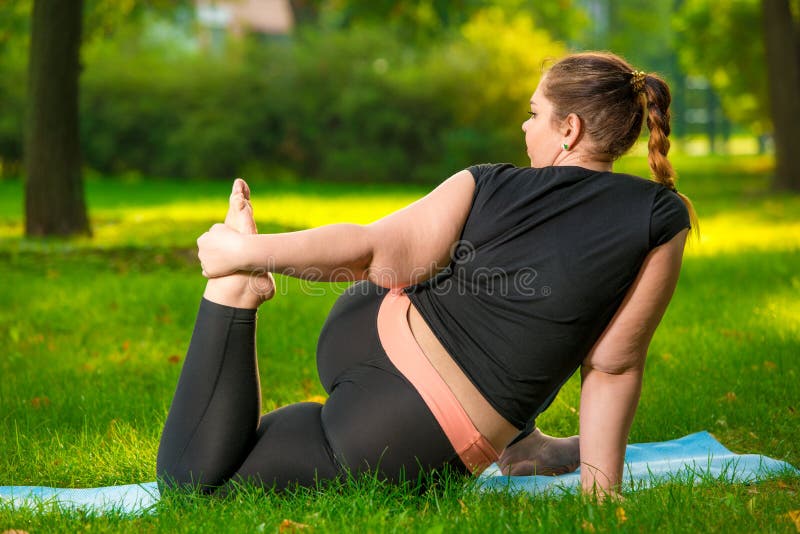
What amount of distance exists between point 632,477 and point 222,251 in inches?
63.0

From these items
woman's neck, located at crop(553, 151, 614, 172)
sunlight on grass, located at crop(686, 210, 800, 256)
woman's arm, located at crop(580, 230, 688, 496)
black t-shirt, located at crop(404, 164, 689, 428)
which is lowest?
sunlight on grass, located at crop(686, 210, 800, 256)

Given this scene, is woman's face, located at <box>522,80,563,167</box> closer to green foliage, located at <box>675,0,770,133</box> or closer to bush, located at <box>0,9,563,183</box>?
bush, located at <box>0,9,563,183</box>

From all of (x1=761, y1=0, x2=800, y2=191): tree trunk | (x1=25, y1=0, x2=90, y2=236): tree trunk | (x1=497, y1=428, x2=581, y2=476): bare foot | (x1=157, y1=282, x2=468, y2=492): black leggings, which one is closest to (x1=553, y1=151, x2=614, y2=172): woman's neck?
(x1=157, y1=282, x2=468, y2=492): black leggings

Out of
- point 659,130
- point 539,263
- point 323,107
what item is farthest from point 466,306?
point 323,107

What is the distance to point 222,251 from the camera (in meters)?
2.76

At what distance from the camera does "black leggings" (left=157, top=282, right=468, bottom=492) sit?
113 inches

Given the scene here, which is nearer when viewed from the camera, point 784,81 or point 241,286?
point 241,286

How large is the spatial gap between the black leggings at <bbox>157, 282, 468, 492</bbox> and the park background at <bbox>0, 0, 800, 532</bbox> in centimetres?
10

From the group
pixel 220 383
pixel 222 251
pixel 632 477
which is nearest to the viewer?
pixel 222 251

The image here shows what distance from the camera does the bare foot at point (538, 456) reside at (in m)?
3.73

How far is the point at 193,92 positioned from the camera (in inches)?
888

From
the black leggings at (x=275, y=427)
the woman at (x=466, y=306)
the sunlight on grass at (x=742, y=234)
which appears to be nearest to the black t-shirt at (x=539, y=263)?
the woman at (x=466, y=306)

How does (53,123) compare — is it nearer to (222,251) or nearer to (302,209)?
(302,209)

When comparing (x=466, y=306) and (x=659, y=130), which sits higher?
(x=659, y=130)
